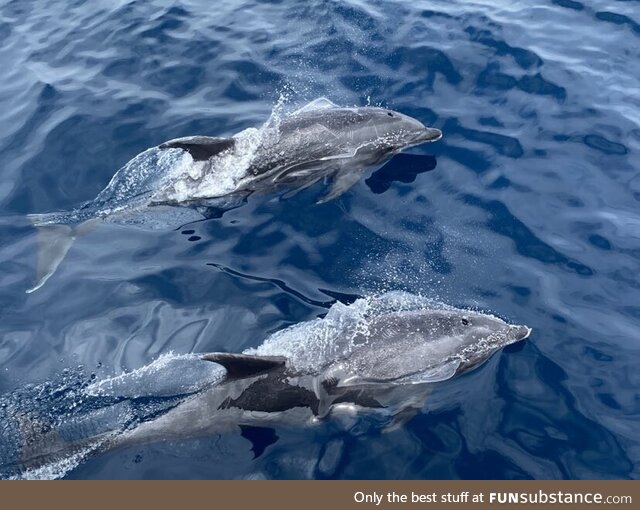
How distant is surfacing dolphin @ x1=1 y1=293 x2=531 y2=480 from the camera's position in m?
7.55

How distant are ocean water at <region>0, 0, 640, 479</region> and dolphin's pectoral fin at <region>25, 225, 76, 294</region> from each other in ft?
0.53

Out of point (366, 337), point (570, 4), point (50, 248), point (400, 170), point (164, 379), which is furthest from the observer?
point (570, 4)

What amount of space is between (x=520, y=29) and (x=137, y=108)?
872cm

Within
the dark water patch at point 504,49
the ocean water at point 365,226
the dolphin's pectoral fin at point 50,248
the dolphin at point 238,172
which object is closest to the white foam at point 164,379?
the ocean water at point 365,226

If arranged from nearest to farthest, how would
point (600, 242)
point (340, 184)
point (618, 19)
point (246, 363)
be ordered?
point (246, 363) → point (600, 242) → point (340, 184) → point (618, 19)

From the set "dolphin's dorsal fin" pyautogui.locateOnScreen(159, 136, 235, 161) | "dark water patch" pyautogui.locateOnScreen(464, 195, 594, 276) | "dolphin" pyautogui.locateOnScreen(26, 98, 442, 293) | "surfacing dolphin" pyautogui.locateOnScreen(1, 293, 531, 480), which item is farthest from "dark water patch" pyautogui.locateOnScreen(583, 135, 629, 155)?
"dolphin's dorsal fin" pyautogui.locateOnScreen(159, 136, 235, 161)

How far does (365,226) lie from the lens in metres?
10.3

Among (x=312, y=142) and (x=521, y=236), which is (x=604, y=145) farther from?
(x=312, y=142)

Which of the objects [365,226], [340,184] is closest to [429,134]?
[340,184]

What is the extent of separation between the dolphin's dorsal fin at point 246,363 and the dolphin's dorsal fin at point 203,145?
394 centimetres

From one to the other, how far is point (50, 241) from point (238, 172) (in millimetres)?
3167
